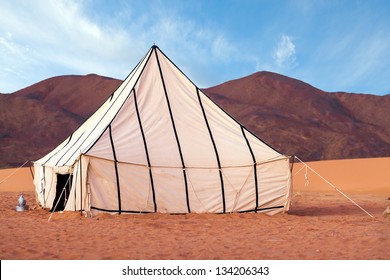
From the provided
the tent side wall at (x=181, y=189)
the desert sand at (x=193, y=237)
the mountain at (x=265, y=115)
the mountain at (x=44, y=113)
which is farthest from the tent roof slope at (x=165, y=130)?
the mountain at (x=265, y=115)

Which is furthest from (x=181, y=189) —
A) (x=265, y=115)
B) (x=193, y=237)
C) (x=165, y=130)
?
(x=265, y=115)

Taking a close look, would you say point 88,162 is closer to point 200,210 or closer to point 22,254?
point 200,210

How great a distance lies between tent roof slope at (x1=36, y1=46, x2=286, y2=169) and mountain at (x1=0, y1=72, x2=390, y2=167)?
1773 inches

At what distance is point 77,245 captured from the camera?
7129mm

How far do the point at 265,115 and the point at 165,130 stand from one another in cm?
5697

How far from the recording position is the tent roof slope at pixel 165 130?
11695mm

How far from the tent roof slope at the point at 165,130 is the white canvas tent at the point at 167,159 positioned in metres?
0.03

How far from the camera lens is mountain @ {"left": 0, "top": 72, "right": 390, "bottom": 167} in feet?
195

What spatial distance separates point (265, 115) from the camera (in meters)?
67.9

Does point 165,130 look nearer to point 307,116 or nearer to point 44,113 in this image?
point 44,113

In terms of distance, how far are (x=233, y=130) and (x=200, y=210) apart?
2.67 m

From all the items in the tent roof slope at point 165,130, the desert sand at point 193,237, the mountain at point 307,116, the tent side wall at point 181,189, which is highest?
the mountain at point 307,116

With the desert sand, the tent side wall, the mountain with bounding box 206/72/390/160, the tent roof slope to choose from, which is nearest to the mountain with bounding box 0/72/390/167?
the mountain with bounding box 206/72/390/160

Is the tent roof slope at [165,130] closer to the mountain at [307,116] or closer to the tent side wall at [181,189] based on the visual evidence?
the tent side wall at [181,189]
